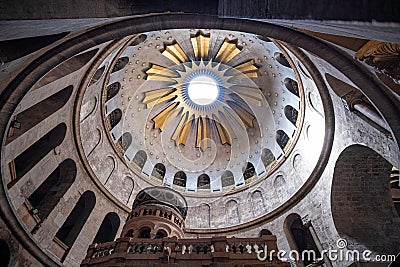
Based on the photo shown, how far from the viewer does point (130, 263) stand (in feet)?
31.7

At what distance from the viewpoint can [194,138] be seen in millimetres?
22578

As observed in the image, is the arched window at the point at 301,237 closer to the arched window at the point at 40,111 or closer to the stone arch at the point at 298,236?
the stone arch at the point at 298,236

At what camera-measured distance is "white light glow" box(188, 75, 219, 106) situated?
A: 21.4 metres

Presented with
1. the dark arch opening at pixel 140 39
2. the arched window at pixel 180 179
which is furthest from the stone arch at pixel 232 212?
the dark arch opening at pixel 140 39

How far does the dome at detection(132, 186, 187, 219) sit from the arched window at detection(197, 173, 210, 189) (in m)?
4.39

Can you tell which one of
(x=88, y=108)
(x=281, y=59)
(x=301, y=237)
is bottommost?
(x=301, y=237)

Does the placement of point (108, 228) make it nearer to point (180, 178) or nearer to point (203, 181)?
point (180, 178)

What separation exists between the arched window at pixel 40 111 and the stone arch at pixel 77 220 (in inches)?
196

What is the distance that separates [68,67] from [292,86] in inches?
424

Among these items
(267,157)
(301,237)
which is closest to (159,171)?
(267,157)

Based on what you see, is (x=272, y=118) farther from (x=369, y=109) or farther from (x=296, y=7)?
(x=296, y=7)

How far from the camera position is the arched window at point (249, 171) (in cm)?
1911

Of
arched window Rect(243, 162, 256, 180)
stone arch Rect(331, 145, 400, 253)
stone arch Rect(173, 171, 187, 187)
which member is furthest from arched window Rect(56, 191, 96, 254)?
stone arch Rect(331, 145, 400, 253)

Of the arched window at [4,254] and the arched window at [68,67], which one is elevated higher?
the arched window at [68,67]
